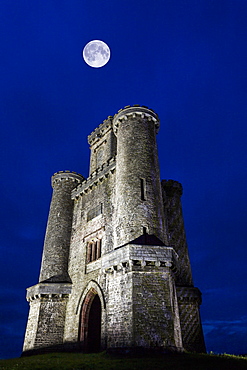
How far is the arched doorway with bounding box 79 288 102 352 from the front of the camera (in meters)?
17.4

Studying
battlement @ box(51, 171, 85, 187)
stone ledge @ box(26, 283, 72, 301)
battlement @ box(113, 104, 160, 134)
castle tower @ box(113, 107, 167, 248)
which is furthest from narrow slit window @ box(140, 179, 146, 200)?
battlement @ box(51, 171, 85, 187)

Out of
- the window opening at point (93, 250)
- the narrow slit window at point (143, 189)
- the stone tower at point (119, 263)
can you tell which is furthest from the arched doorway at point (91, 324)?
the narrow slit window at point (143, 189)

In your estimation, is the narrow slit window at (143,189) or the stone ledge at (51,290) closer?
the narrow slit window at (143,189)

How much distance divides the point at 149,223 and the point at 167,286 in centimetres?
383

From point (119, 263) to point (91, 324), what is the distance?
692 cm

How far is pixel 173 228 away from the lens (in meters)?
22.4

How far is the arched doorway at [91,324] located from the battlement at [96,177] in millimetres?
8407

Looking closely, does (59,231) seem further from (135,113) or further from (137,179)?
(135,113)

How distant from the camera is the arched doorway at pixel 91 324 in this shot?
17.4 meters

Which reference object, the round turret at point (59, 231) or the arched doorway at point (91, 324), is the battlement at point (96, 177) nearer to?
the round turret at point (59, 231)

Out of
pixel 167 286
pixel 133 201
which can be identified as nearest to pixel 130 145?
pixel 133 201

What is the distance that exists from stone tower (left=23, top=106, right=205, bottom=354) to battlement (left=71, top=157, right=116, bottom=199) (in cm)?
10

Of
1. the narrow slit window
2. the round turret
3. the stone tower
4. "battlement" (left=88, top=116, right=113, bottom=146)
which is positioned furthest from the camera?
"battlement" (left=88, top=116, right=113, bottom=146)

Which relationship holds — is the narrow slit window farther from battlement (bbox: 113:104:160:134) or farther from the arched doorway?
the arched doorway
